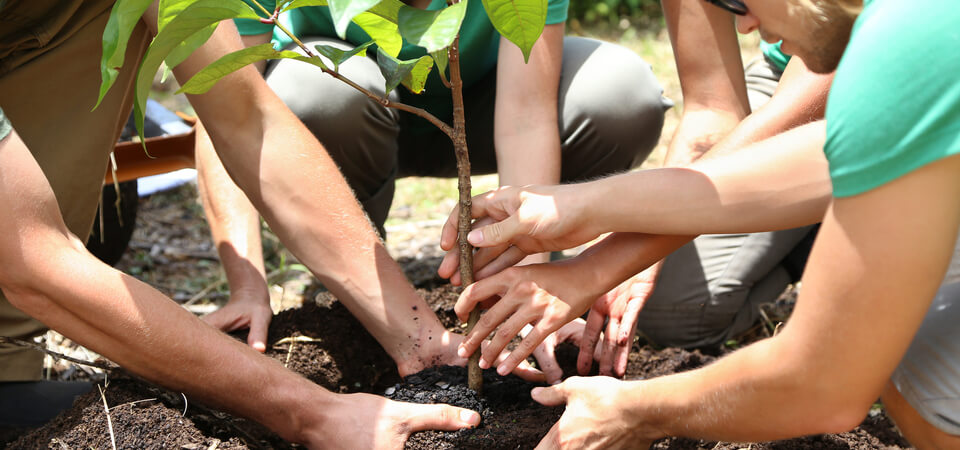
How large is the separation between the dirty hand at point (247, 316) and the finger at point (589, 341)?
0.63 metres

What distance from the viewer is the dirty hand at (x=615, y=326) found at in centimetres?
153

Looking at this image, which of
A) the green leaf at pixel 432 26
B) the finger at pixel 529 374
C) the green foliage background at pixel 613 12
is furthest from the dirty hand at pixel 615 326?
the green foliage background at pixel 613 12

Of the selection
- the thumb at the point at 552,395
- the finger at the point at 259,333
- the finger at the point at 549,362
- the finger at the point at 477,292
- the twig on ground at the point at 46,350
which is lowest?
the finger at the point at 549,362

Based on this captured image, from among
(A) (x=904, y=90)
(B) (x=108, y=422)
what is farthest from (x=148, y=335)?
(A) (x=904, y=90)

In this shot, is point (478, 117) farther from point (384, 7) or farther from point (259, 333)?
point (384, 7)

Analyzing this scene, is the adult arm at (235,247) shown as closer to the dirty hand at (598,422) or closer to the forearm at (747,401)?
A: the dirty hand at (598,422)

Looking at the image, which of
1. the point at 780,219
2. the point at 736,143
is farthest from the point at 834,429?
the point at 736,143

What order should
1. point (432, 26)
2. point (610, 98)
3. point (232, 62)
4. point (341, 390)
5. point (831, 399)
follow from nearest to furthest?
point (432, 26) → point (831, 399) → point (232, 62) → point (341, 390) → point (610, 98)

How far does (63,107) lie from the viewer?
161 centimetres

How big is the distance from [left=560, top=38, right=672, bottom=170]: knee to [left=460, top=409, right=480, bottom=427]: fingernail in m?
0.92

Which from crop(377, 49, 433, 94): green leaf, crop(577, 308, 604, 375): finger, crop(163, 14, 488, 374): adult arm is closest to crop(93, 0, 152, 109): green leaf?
crop(377, 49, 433, 94): green leaf

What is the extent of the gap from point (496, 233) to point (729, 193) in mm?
351

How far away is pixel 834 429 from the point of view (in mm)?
989

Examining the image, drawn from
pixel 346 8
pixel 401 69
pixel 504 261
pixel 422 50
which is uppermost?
pixel 346 8
